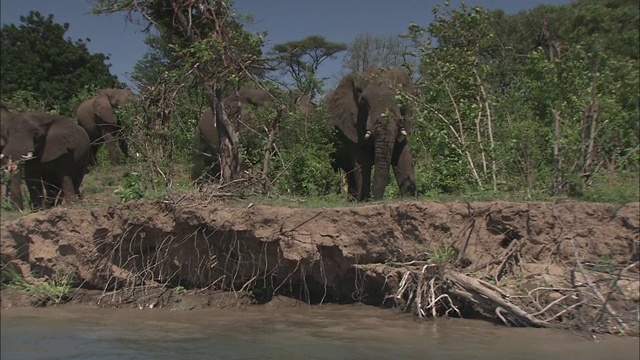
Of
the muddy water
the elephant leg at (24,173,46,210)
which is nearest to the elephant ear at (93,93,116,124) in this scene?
the elephant leg at (24,173,46,210)

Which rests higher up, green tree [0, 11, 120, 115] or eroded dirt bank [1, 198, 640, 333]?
green tree [0, 11, 120, 115]

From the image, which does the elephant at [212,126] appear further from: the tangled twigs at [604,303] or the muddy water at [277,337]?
the tangled twigs at [604,303]

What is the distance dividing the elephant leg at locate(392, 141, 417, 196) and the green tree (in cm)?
499

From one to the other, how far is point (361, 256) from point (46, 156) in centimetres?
603

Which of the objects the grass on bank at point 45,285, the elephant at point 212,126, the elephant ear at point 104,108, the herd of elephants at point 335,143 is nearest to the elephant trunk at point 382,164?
the herd of elephants at point 335,143

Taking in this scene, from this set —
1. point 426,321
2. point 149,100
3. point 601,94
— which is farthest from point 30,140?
point 601,94

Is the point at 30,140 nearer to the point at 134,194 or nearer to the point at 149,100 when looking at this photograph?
the point at 149,100

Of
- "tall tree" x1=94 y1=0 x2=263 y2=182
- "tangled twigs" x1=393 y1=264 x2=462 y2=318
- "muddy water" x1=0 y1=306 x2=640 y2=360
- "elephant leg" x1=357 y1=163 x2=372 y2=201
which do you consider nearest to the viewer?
"muddy water" x1=0 y1=306 x2=640 y2=360

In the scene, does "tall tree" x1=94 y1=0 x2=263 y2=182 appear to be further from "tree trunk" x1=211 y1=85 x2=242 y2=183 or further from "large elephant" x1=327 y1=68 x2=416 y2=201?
"large elephant" x1=327 y1=68 x2=416 y2=201

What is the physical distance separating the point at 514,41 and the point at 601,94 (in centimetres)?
1604

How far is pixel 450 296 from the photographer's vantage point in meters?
6.93

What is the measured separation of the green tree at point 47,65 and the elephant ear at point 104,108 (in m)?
0.48

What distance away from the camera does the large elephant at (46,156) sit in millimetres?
10250

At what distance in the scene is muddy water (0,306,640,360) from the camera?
555 centimetres
